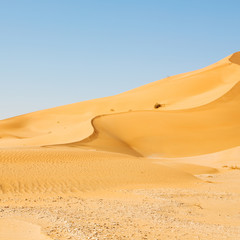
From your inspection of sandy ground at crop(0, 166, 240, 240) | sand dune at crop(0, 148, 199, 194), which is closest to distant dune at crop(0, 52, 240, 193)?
sand dune at crop(0, 148, 199, 194)

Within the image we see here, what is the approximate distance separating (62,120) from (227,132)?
1104 inches

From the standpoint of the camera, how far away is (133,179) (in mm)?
16750

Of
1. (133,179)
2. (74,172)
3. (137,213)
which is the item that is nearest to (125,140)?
(133,179)

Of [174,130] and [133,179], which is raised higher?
[174,130]

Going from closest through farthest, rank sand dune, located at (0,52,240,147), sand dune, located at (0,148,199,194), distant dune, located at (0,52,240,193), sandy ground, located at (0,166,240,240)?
sandy ground, located at (0,166,240,240), sand dune, located at (0,148,199,194), distant dune, located at (0,52,240,193), sand dune, located at (0,52,240,147)

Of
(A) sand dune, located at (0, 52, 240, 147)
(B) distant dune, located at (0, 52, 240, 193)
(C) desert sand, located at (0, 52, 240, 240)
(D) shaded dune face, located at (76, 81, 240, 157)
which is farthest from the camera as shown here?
(A) sand dune, located at (0, 52, 240, 147)

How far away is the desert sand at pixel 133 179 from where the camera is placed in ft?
26.2

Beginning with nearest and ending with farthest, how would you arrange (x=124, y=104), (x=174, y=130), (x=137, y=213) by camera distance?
(x=137, y=213) → (x=174, y=130) → (x=124, y=104)

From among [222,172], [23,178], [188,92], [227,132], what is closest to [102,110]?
[188,92]

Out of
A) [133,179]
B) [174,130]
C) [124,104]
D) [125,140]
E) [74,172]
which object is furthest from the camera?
[124,104]

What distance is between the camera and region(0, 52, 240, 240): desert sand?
8.00 meters

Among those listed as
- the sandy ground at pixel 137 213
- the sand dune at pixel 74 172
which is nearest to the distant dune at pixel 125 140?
the sand dune at pixel 74 172

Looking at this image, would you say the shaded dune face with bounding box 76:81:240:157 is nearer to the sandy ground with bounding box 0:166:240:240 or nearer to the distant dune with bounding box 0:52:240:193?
the distant dune with bounding box 0:52:240:193

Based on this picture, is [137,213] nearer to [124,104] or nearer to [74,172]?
[74,172]
